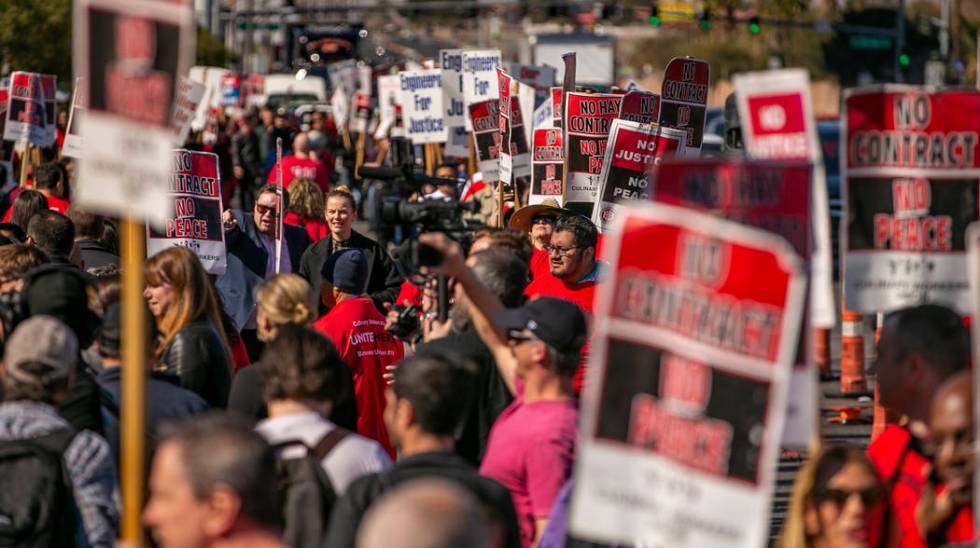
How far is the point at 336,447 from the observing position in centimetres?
512

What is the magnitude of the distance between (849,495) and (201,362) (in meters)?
2.99

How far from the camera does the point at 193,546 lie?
165 inches

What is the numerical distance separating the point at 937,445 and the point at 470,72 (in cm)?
1164

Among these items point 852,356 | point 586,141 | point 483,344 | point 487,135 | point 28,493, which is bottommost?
point 852,356

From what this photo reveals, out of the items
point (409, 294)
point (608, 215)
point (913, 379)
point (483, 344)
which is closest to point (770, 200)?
point (913, 379)

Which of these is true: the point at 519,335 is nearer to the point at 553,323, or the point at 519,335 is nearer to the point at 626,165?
the point at 553,323

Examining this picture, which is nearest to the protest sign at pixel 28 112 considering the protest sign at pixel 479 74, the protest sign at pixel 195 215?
the protest sign at pixel 479 74

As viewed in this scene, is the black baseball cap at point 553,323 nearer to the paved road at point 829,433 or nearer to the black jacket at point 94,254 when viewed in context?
the paved road at point 829,433

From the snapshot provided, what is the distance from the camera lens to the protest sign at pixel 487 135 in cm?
1395

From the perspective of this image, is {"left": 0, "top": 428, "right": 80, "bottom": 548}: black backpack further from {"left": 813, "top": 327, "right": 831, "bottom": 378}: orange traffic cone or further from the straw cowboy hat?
{"left": 813, "top": 327, "right": 831, "bottom": 378}: orange traffic cone

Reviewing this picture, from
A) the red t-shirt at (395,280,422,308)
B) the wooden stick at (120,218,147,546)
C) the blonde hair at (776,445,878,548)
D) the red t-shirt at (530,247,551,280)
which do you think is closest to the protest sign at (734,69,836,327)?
the blonde hair at (776,445,878,548)

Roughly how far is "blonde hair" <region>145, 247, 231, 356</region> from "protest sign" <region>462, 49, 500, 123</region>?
8608 millimetres

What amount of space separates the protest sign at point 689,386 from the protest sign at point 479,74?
11.3m

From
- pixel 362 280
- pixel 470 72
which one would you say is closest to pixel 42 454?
pixel 362 280
